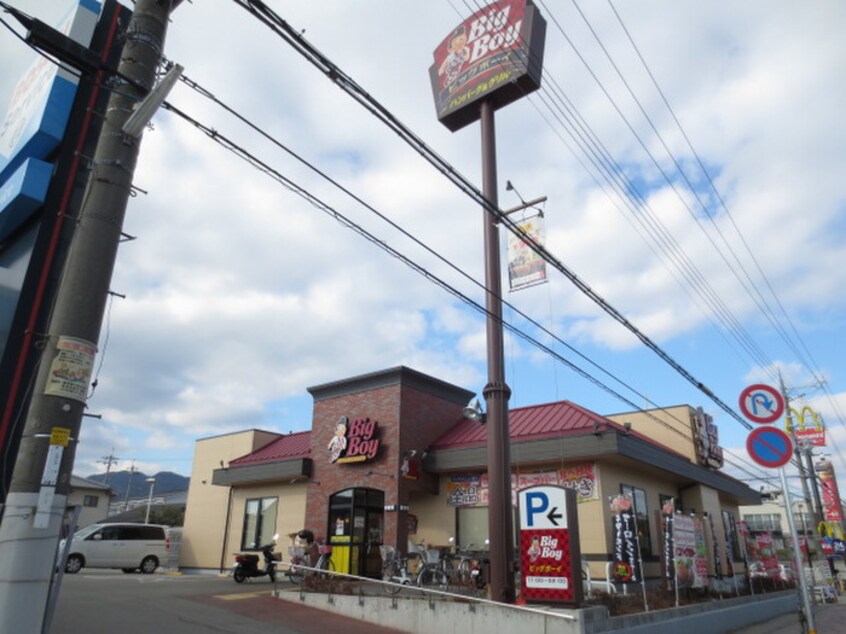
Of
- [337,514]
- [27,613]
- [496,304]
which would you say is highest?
[496,304]

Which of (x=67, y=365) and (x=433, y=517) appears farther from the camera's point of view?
Result: (x=433, y=517)

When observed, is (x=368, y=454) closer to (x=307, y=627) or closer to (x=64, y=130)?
(x=307, y=627)

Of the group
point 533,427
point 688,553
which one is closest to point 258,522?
point 533,427

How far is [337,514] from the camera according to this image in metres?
19.6

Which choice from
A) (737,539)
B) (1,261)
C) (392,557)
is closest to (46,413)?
(1,261)

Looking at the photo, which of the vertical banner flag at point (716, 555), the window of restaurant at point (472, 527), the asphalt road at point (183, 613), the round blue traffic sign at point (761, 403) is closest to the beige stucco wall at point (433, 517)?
the window of restaurant at point (472, 527)

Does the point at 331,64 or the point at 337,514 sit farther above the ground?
the point at 331,64

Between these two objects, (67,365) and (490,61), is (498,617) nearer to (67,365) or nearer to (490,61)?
(67,365)

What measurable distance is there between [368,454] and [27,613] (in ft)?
48.0

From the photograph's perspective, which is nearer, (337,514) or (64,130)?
(64,130)

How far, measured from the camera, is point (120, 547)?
854 inches

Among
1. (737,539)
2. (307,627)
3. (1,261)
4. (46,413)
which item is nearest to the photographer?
(46,413)

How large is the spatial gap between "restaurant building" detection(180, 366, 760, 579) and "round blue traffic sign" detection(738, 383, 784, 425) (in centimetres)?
→ 649

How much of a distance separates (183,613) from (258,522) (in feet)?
39.2
